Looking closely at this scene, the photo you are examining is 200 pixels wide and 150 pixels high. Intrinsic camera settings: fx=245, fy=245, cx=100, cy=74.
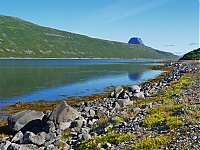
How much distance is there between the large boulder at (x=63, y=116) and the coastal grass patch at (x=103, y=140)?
5.69 metres

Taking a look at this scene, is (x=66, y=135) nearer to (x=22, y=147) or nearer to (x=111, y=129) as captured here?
(x=22, y=147)

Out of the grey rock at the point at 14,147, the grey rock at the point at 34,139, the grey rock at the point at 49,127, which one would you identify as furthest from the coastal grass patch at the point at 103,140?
the grey rock at the point at 49,127

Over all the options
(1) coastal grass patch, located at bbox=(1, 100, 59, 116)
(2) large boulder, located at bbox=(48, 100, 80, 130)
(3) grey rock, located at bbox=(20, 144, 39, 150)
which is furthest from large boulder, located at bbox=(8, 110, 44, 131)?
(1) coastal grass patch, located at bbox=(1, 100, 59, 116)

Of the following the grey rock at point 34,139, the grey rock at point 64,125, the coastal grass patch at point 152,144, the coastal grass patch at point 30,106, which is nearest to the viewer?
the coastal grass patch at point 152,144

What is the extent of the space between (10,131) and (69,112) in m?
5.99

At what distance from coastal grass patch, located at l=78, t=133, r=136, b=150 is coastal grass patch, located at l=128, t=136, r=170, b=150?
1151mm

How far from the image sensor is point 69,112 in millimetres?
21297

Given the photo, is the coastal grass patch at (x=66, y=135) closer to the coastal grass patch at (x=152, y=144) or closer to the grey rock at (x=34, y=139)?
the grey rock at (x=34, y=139)

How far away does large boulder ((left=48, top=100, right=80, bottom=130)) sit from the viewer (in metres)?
20.0

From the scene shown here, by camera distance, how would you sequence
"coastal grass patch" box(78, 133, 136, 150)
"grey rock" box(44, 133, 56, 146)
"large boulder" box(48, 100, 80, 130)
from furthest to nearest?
"large boulder" box(48, 100, 80, 130)
"grey rock" box(44, 133, 56, 146)
"coastal grass patch" box(78, 133, 136, 150)

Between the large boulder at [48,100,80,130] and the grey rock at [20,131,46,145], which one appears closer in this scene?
the grey rock at [20,131,46,145]

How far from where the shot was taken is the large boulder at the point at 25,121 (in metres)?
21.5

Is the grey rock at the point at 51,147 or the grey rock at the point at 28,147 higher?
the grey rock at the point at 51,147

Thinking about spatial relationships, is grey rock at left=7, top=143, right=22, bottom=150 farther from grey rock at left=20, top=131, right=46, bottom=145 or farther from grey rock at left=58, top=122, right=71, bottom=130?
grey rock at left=58, top=122, right=71, bottom=130
